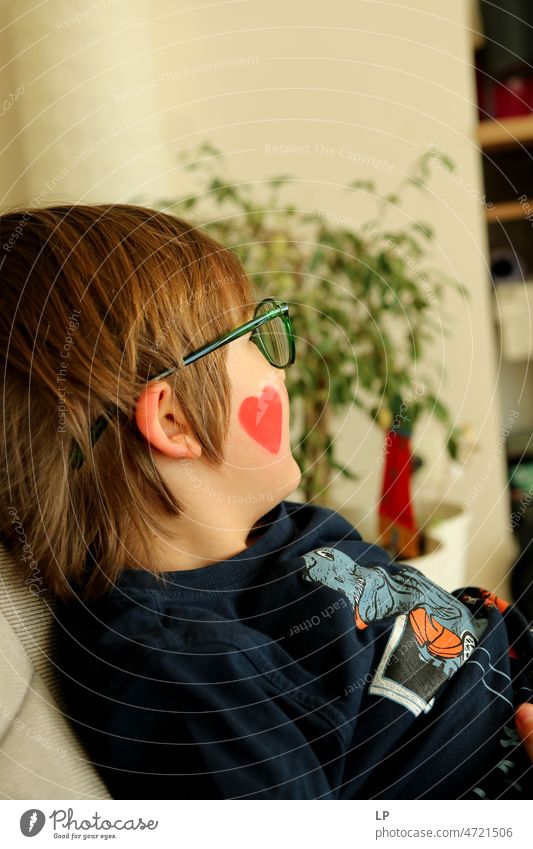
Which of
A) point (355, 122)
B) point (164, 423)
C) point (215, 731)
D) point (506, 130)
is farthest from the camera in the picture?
point (506, 130)

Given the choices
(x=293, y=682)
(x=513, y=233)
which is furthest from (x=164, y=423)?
(x=513, y=233)

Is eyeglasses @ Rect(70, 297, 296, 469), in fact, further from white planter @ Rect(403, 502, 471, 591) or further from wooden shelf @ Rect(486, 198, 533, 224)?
wooden shelf @ Rect(486, 198, 533, 224)

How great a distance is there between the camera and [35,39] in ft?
4.39

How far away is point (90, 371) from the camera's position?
0.61m

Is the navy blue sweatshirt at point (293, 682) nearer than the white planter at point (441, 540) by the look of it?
Yes

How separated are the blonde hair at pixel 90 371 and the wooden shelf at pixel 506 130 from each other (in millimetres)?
1383

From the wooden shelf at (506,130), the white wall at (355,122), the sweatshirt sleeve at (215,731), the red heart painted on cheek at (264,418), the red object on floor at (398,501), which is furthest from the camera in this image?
the wooden shelf at (506,130)

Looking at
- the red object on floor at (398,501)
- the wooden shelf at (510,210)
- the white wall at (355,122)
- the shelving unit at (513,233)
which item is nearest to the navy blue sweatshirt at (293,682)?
the red object on floor at (398,501)

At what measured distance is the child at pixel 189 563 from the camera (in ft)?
1.88

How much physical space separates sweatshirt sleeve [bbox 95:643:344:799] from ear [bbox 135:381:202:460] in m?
0.16

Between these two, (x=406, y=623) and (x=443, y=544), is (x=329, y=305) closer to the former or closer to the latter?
(x=443, y=544)

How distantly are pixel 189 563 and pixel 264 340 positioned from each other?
0.19 m

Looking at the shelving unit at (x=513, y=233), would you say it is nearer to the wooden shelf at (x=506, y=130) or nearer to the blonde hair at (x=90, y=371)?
the wooden shelf at (x=506, y=130)

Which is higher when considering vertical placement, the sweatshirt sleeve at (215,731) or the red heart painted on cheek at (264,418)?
the red heart painted on cheek at (264,418)
